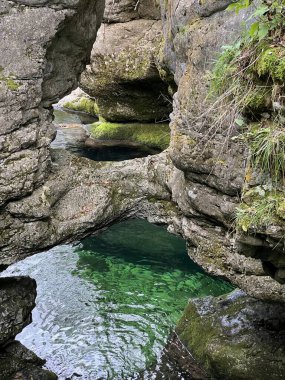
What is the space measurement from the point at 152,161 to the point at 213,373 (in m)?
3.40

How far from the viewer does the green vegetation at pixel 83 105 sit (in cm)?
2298

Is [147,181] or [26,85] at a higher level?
[26,85]

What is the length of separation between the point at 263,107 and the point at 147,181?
3.90 meters

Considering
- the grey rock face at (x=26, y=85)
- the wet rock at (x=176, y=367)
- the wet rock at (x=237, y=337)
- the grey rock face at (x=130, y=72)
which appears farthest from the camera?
the grey rock face at (x=130, y=72)

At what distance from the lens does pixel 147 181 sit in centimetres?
817

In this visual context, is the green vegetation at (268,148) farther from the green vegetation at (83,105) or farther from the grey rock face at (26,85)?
the green vegetation at (83,105)

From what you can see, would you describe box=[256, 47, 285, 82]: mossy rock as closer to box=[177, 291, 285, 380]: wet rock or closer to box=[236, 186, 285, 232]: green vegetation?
box=[236, 186, 285, 232]: green vegetation

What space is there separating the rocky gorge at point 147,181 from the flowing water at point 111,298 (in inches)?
40.2

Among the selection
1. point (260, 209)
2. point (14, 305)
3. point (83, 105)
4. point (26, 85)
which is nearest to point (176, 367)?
point (14, 305)

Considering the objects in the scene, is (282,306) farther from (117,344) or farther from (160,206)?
(117,344)

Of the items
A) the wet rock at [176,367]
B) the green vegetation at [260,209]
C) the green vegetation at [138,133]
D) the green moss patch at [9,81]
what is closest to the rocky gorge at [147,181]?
the green moss patch at [9,81]

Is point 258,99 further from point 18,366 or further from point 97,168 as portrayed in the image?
point 18,366

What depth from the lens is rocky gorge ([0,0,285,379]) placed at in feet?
21.4

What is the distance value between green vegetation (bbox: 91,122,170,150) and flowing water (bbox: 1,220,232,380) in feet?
11.0
